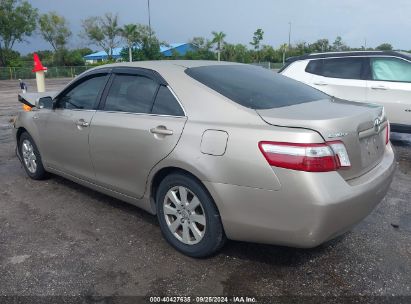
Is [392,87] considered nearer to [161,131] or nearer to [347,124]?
[347,124]

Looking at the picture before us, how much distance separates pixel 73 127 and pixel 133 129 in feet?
3.34

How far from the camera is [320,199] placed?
8.18 ft

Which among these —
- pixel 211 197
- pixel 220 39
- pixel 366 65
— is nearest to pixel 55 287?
pixel 211 197

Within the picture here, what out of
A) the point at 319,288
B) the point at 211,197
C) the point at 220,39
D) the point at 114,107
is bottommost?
the point at 319,288

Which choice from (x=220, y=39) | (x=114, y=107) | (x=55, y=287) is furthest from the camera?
(x=220, y=39)

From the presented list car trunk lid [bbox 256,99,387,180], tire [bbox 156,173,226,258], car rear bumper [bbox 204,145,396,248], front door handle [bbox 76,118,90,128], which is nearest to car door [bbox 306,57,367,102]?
car trunk lid [bbox 256,99,387,180]

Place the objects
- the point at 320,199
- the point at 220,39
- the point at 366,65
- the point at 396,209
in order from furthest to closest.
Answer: the point at 220,39
the point at 366,65
the point at 396,209
the point at 320,199

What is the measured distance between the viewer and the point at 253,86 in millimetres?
3406

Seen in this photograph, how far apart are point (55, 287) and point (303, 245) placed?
5.79 feet

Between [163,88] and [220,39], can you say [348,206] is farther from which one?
[220,39]

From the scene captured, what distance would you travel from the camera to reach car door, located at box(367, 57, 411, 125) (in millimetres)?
6773

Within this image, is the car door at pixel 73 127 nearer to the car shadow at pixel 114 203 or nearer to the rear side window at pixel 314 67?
the car shadow at pixel 114 203

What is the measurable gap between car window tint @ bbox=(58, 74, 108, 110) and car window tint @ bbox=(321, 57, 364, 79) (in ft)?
16.2

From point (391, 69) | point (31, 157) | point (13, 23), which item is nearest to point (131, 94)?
point (31, 157)
